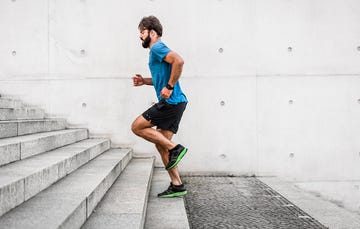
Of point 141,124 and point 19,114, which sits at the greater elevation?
point 19,114

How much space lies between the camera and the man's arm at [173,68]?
10.9 feet

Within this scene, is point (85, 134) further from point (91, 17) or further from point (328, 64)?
point (328, 64)

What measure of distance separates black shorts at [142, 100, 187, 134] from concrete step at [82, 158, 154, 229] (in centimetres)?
64

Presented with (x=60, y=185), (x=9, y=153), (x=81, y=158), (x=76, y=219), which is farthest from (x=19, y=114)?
(x=76, y=219)

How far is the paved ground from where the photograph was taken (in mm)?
3348

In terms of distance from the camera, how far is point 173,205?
3.60m

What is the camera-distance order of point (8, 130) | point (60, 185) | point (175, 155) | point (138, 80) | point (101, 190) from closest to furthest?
point (60, 185)
point (101, 190)
point (175, 155)
point (8, 130)
point (138, 80)

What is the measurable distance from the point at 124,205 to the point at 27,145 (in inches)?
41.6

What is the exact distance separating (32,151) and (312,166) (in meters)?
4.31

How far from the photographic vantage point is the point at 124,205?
3.00m

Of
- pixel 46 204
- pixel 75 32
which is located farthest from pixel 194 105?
pixel 46 204

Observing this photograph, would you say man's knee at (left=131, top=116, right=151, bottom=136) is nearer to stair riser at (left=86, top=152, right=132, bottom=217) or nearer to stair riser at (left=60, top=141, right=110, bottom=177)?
stair riser at (left=86, top=152, right=132, bottom=217)

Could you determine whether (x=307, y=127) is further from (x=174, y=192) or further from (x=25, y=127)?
(x=25, y=127)

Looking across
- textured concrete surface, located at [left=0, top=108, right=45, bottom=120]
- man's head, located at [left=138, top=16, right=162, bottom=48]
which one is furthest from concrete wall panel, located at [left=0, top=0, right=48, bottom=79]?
man's head, located at [left=138, top=16, right=162, bottom=48]
